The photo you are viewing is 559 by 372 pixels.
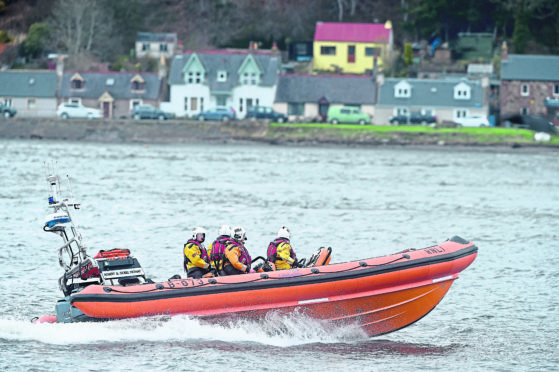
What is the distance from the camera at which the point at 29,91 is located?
64062 mm

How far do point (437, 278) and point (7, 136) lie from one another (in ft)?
158

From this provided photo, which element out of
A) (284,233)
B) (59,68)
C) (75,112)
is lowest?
(284,233)

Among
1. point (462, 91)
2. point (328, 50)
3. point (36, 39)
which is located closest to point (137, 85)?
point (36, 39)

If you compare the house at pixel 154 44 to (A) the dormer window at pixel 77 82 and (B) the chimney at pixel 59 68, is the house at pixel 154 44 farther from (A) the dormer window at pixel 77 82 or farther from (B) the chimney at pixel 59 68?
(A) the dormer window at pixel 77 82

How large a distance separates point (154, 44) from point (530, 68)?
2748 cm

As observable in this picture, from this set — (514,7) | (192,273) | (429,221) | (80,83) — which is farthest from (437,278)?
(514,7)

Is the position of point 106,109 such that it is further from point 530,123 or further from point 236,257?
point 236,257

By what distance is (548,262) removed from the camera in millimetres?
22203

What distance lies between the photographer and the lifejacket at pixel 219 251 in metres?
14.9

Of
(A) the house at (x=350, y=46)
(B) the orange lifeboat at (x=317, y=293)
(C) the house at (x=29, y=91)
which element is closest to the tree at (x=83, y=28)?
(C) the house at (x=29, y=91)

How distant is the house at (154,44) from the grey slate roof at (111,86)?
8.91 meters

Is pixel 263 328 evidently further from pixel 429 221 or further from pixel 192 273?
pixel 429 221

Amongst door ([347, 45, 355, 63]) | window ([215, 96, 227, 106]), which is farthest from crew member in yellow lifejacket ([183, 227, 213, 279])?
door ([347, 45, 355, 63])

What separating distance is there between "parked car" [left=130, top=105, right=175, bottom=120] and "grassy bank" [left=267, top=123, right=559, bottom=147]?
683 centimetres
